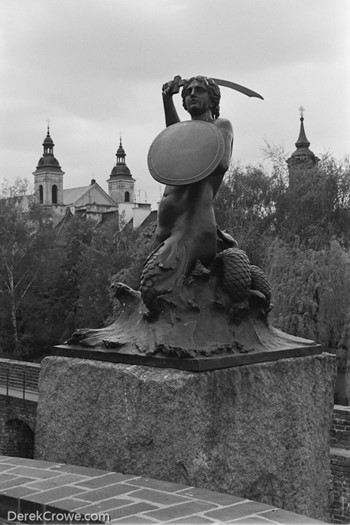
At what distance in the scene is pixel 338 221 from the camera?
1955 cm

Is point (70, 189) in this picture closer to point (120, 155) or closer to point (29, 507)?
point (120, 155)

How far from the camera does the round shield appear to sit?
450 centimetres

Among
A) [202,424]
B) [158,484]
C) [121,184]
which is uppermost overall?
[121,184]

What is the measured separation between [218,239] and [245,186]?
15.9 m

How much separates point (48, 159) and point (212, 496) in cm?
7870

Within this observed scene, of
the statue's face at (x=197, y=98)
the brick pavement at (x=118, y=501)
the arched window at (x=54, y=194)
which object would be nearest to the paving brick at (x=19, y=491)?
the brick pavement at (x=118, y=501)

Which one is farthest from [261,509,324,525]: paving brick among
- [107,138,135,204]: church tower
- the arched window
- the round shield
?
[107,138,135,204]: church tower

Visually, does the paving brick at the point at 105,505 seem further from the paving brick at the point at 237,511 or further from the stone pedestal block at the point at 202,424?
the stone pedestal block at the point at 202,424

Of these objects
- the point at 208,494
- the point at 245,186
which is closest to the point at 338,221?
the point at 245,186

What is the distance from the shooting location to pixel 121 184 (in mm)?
86875

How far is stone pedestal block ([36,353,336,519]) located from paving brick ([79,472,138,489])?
0.21 metres

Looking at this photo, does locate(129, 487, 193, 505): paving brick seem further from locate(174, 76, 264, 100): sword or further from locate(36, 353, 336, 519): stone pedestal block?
locate(174, 76, 264, 100): sword

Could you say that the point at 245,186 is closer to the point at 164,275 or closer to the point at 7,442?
the point at 7,442

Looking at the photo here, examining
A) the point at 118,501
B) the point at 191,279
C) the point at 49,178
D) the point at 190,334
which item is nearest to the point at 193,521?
the point at 118,501
